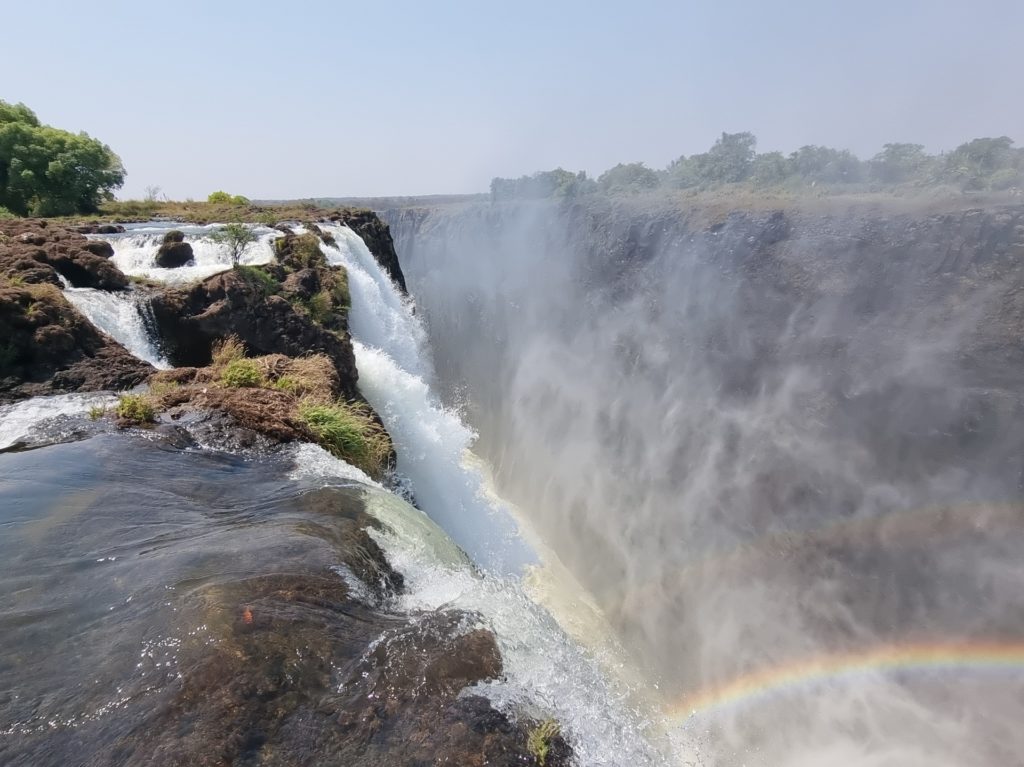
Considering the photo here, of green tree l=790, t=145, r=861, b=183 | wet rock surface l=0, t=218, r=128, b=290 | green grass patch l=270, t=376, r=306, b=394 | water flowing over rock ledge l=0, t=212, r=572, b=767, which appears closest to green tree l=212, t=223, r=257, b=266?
wet rock surface l=0, t=218, r=128, b=290

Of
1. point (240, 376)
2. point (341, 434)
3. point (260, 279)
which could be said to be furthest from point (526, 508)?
point (240, 376)

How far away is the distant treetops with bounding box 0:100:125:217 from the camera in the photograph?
78.9 feet

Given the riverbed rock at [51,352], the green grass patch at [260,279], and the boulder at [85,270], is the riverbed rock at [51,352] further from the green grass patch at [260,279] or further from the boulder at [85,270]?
the green grass patch at [260,279]

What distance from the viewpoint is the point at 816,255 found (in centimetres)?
3394

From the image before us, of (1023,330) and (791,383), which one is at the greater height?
(1023,330)

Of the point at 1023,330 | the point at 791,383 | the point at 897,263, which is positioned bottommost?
the point at 791,383

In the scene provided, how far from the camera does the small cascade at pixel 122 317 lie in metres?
9.48

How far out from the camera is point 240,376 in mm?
7680

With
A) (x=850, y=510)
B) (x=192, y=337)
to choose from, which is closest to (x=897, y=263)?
(x=850, y=510)

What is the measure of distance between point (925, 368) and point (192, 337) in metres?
29.1

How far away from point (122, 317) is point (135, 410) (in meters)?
4.94

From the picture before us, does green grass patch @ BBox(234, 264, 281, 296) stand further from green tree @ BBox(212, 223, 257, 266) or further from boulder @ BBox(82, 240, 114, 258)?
boulder @ BBox(82, 240, 114, 258)

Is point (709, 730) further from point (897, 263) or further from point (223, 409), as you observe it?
point (897, 263)

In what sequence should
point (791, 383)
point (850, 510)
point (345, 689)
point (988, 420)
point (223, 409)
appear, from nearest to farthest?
point (345, 689), point (223, 409), point (850, 510), point (988, 420), point (791, 383)
